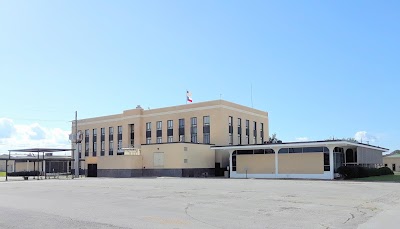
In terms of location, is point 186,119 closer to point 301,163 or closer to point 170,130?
point 170,130

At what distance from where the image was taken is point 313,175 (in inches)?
1699

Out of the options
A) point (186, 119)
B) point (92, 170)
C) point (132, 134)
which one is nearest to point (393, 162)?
point (186, 119)

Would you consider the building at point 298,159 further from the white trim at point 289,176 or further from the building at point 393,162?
the building at point 393,162

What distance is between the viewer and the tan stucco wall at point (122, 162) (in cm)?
5575

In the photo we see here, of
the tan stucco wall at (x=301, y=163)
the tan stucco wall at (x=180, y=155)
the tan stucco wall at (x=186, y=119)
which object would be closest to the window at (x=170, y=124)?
the tan stucco wall at (x=186, y=119)

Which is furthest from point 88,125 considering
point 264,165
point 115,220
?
point 115,220

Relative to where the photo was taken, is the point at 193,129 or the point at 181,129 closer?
the point at 193,129

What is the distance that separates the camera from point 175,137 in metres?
63.6

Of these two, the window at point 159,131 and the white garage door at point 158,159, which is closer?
the white garage door at point 158,159

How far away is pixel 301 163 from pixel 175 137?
2436 centimetres

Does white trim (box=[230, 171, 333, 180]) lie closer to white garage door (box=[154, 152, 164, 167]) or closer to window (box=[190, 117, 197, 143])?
white garage door (box=[154, 152, 164, 167])

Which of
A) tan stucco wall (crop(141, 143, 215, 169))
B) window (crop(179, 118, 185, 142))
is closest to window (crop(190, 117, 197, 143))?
window (crop(179, 118, 185, 142))

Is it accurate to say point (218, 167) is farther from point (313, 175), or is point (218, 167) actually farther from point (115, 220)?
point (115, 220)

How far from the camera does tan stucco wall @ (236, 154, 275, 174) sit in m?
47.1
